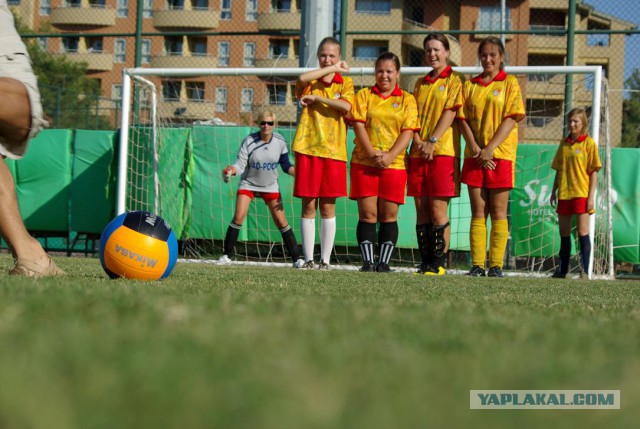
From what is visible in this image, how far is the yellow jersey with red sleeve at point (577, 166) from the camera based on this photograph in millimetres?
8578

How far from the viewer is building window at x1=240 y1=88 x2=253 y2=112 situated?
41.4ft

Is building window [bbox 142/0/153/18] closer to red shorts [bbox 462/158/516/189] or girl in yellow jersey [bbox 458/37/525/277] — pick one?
girl in yellow jersey [bbox 458/37/525/277]

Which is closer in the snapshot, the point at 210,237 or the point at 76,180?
the point at 210,237

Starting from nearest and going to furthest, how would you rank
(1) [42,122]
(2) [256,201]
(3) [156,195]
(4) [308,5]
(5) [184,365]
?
(5) [184,365] < (1) [42,122] < (4) [308,5] < (3) [156,195] < (2) [256,201]

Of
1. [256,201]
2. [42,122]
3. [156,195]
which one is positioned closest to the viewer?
[42,122]

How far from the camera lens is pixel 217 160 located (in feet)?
36.3

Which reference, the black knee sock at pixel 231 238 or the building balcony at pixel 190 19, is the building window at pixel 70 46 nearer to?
the building balcony at pixel 190 19

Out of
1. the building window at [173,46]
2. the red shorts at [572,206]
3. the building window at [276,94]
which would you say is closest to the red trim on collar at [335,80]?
the red shorts at [572,206]

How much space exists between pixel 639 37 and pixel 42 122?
29.0 feet

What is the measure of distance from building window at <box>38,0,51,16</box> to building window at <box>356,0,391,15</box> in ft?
61.0

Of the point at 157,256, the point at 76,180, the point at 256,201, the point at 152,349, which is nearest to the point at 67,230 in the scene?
the point at 76,180

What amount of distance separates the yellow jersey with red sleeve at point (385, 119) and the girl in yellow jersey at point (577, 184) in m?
2.10

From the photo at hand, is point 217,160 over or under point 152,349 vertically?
over

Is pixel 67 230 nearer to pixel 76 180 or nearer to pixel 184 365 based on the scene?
pixel 76 180
